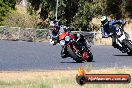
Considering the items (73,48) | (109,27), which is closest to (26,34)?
(109,27)

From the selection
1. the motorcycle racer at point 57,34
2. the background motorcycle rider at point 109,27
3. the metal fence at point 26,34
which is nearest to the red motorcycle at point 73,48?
the motorcycle racer at point 57,34

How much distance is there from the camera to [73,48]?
70.8ft

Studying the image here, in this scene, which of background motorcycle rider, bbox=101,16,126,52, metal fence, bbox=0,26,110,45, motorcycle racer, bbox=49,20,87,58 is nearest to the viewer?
motorcycle racer, bbox=49,20,87,58

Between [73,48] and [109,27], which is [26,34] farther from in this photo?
[73,48]

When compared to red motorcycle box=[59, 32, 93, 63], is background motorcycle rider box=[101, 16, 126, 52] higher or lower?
higher

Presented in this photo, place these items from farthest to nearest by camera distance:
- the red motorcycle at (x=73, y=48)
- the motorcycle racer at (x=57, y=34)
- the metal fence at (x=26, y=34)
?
the metal fence at (x=26, y=34)
the motorcycle racer at (x=57, y=34)
the red motorcycle at (x=73, y=48)

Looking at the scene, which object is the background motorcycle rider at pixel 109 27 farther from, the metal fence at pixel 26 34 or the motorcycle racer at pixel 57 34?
the metal fence at pixel 26 34

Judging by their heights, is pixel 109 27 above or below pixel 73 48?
above

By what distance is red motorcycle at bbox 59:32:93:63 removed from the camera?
21.1 metres

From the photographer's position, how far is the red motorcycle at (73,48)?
21125 millimetres

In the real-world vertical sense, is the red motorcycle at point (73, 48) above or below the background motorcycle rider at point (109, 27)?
below

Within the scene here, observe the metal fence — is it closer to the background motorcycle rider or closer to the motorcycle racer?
the background motorcycle rider

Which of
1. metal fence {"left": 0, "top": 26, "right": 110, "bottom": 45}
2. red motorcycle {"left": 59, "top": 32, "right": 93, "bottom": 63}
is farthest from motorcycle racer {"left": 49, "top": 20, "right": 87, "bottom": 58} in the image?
metal fence {"left": 0, "top": 26, "right": 110, "bottom": 45}

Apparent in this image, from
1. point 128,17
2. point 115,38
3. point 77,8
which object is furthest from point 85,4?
point 115,38
